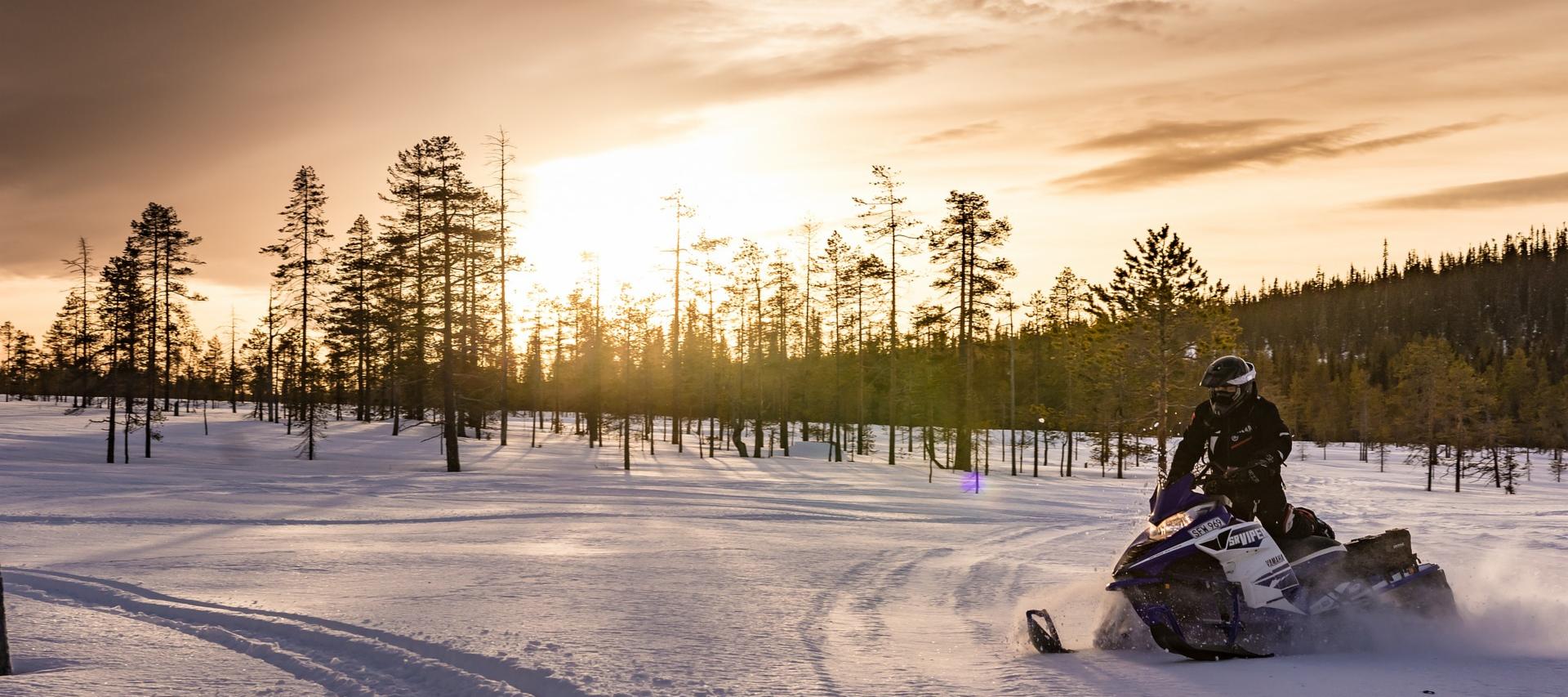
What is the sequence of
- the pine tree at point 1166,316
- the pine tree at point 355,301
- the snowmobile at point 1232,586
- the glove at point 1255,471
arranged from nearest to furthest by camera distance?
the snowmobile at point 1232,586
the glove at point 1255,471
the pine tree at point 1166,316
the pine tree at point 355,301

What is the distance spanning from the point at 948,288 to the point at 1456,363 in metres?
44.1

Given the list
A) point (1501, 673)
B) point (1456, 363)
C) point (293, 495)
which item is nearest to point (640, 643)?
point (1501, 673)

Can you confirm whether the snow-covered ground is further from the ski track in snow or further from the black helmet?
the black helmet

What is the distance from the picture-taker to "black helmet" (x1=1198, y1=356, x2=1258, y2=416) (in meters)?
6.51

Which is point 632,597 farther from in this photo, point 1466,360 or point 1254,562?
point 1466,360

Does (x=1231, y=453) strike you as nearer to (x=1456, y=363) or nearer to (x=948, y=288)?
(x=948, y=288)

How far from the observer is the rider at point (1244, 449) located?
6.40 m

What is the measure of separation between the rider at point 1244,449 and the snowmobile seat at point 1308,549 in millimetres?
56

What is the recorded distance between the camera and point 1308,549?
21.8ft

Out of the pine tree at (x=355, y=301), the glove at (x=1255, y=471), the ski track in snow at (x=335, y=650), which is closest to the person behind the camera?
the ski track in snow at (x=335, y=650)

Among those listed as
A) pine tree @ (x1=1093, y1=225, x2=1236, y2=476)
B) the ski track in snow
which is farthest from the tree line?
the ski track in snow

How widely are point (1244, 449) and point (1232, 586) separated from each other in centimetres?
103

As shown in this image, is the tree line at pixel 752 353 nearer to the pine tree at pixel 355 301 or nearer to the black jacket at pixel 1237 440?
the pine tree at pixel 355 301

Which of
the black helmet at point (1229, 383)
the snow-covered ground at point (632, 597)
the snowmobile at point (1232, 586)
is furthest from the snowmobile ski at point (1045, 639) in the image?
the black helmet at point (1229, 383)
